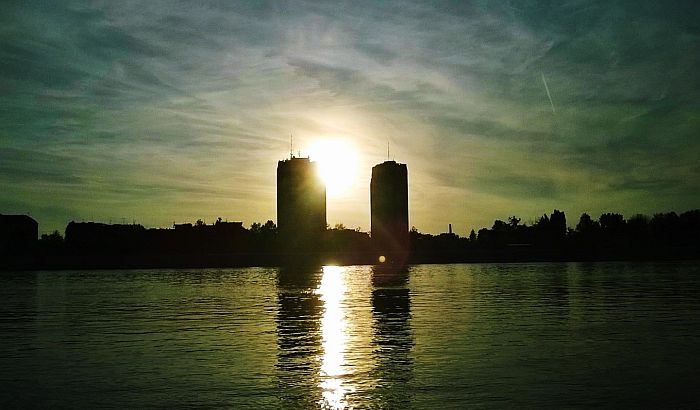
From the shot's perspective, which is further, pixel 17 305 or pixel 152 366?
pixel 17 305

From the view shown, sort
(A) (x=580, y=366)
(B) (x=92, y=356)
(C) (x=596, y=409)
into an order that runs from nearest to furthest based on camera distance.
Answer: (C) (x=596, y=409), (A) (x=580, y=366), (B) (x=92, y=356)

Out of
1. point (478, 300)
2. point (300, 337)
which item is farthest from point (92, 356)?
point (478, 300)

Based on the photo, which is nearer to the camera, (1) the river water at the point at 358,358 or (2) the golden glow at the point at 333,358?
(2) the golden glow at the point at 333,358

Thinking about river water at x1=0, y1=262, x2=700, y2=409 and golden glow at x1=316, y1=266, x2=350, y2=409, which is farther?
river water at x1=0, y1=262, x2=700, y2=409

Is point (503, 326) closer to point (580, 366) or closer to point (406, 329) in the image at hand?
point (406, 329)

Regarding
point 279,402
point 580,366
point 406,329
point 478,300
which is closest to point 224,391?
point 279,402

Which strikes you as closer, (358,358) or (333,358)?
(358,358)

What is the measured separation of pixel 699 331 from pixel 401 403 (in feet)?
86.6

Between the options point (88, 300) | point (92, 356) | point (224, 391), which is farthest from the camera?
point (88, 300)

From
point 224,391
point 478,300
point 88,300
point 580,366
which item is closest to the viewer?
point 224,391

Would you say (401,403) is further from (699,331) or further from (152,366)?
(699,331)

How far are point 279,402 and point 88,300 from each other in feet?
206

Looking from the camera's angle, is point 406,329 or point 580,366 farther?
point 406,329

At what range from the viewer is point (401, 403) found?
2298cm
